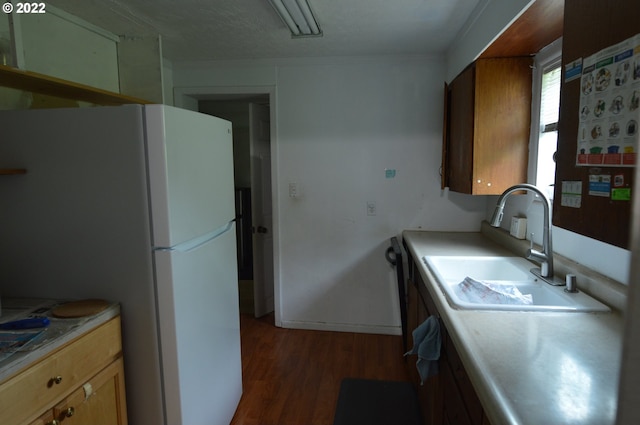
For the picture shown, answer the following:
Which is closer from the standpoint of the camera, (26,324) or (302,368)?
(26,324)

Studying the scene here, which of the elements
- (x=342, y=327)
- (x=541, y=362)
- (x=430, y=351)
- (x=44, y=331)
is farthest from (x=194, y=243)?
(x=342, y=327)

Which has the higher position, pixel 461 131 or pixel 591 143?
pixel 461 131

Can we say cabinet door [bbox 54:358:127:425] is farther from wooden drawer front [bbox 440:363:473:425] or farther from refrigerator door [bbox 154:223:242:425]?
wooden drawer front [bbox 440:363:473:425]

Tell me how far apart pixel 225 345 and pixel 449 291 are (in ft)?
4.04

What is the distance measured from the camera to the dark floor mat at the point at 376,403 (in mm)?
1980

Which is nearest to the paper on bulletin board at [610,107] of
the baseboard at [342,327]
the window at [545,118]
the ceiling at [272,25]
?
the window at [545,118]

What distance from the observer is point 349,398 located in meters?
2.17

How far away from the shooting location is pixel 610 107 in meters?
0.85

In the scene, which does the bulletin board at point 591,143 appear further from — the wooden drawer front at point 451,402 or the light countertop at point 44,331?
the light countertop at point 44,331

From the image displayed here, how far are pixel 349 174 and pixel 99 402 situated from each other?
2195mm

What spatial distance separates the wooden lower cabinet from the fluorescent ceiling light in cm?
167

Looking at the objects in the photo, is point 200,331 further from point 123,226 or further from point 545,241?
point 545,241

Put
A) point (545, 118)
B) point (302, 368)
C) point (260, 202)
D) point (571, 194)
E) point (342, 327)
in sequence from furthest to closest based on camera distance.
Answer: point (260, 202), point (342, 327), point (302, 368), point (545, 118), point (571, 194)

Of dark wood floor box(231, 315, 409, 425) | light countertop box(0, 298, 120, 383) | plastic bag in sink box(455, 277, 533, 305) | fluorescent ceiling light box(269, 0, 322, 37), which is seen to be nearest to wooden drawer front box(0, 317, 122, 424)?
light countertop box(0, 298, 120, 383)
